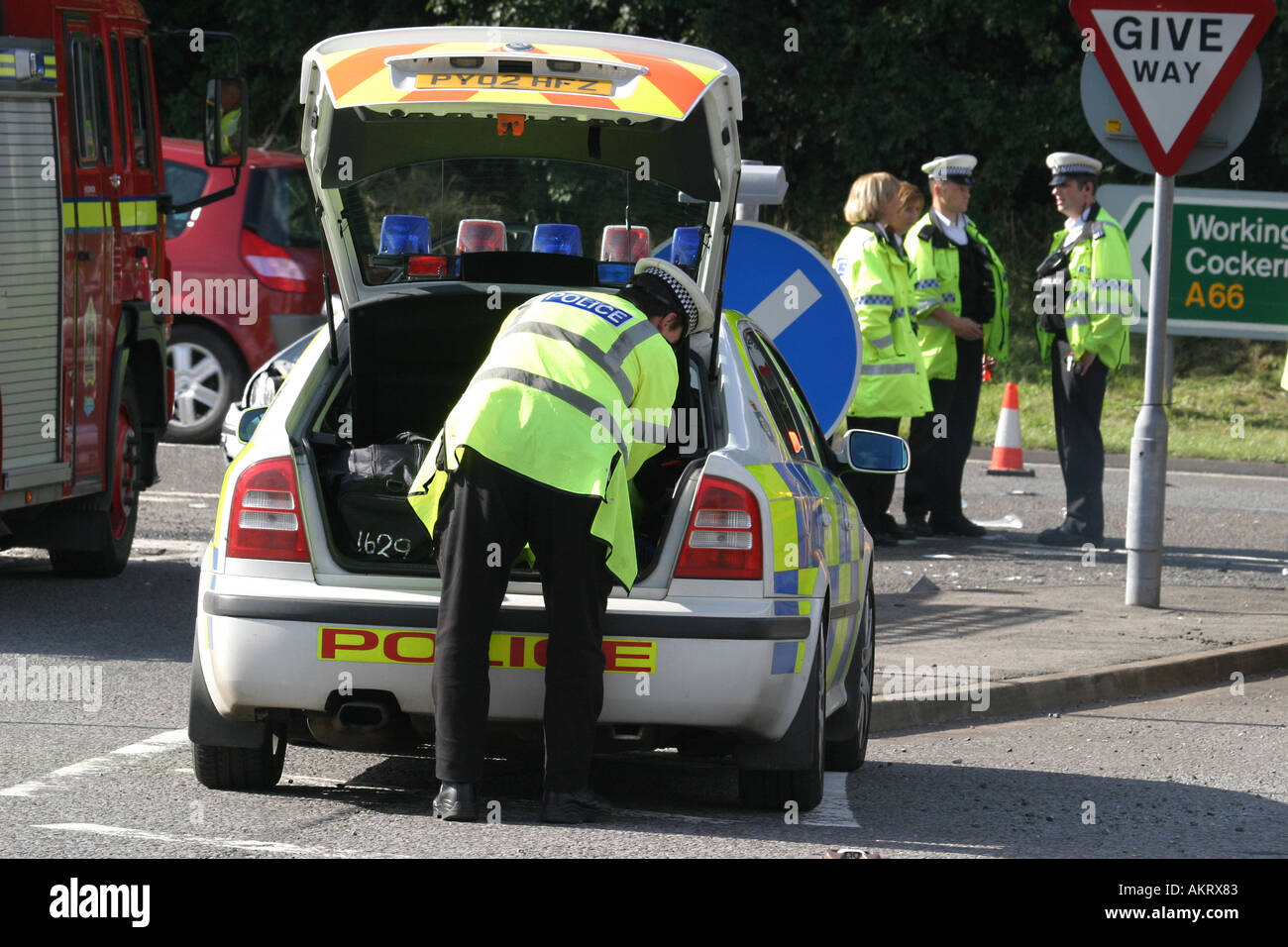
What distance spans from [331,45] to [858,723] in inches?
106

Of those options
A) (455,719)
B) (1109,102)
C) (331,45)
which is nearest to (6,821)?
(455,719)

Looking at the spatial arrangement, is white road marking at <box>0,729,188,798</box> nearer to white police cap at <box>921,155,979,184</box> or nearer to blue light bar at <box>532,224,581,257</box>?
blue light bar at <box>532,224,581,257</box>

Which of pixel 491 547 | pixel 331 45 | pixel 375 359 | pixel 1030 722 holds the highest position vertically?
pixel 331 45

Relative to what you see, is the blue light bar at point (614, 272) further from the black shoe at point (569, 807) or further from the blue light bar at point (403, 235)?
the black shoe at point (569, 807)

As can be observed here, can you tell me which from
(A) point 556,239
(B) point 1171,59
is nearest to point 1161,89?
(B) point 1171,59

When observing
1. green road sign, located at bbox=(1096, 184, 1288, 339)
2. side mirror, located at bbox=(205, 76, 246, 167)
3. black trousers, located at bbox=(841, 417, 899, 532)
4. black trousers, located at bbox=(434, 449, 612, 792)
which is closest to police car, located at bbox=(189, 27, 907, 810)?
black trousers, located at bbox=(434, 449, 612, 792)

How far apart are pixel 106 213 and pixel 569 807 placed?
5680mm

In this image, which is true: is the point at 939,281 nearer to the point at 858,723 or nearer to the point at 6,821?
the point at 858,723

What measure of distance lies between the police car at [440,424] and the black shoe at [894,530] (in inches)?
216

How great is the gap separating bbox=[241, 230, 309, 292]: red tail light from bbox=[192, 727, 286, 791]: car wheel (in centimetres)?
973

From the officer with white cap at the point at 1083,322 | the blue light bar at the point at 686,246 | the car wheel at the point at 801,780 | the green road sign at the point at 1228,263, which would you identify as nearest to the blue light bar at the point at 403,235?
the blue light bar at the point at 686,246

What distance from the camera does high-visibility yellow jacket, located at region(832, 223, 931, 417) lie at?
39.4ft

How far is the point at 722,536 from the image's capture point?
233 inches
